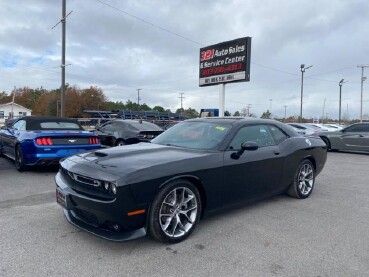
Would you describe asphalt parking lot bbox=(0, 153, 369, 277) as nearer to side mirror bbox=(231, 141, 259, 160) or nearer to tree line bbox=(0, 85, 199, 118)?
side mirror bbox=(231, 141, 259, 160)

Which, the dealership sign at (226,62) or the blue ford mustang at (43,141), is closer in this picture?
the blue ford mustang at (43,141)

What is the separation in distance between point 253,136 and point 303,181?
1551mm

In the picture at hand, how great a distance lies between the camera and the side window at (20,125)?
26.5 feet

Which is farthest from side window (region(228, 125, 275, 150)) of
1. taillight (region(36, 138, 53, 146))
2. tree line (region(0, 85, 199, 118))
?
tree line (region(0, 85, 199, 118))

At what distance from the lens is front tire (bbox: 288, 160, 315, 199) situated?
5477 mm

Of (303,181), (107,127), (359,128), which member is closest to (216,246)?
(303,181)

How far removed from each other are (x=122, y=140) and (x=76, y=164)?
7962mm

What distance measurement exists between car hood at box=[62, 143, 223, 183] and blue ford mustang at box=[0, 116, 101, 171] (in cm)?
336

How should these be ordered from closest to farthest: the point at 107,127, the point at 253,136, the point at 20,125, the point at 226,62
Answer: the point at 253,136, the point at 20,125, the point at 107,127, the point at 226,62

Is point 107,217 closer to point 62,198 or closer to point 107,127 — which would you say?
point 62,198

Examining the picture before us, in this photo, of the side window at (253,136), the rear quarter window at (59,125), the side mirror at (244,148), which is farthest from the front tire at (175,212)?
the rear quarter window at (59,125)

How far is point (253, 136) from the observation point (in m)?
4.84

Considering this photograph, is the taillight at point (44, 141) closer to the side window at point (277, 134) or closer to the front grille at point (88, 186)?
the front grille at point (88, 186)

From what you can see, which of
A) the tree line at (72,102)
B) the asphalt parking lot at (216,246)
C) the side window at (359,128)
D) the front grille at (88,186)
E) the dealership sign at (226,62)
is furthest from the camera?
the tree line at (72,102)
